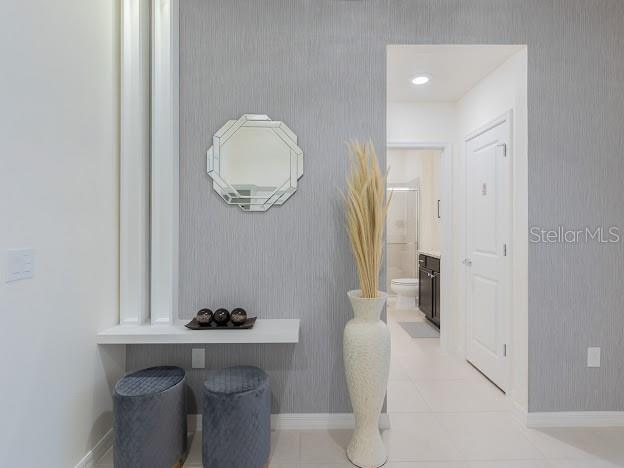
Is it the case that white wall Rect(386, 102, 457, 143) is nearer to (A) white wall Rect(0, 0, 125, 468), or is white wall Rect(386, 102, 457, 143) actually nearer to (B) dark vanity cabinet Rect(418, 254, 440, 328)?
(B) dark vanity cabinet Rect(418, 254, 440, 328)

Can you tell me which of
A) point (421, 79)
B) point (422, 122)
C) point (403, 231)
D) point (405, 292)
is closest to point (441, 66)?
point (421, 79)

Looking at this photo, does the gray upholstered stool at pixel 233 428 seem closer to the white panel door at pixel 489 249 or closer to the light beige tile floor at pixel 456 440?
the light beige tile floor at pixel 456 440

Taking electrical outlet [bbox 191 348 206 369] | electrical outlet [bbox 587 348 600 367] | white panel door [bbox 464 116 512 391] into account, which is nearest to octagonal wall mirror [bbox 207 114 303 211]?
electrical outlet [bbox 191 348 206 369]

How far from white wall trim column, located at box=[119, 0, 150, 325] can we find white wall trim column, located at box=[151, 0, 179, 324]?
7 centimetres

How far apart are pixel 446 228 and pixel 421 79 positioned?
1428mm

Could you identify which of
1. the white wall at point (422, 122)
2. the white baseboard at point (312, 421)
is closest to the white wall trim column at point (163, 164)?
the white baseboard at point (312, 421)

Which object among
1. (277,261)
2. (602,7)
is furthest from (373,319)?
(602,7)

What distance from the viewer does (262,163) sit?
2.27 m

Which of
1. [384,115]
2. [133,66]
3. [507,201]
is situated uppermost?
[133,66]

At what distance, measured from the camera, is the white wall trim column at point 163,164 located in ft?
7.06

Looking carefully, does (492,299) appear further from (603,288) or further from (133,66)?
(133,66)

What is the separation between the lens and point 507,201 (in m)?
2.63

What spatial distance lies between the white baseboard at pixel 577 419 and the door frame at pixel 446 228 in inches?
50.4

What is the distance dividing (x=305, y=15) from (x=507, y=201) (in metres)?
1.89
